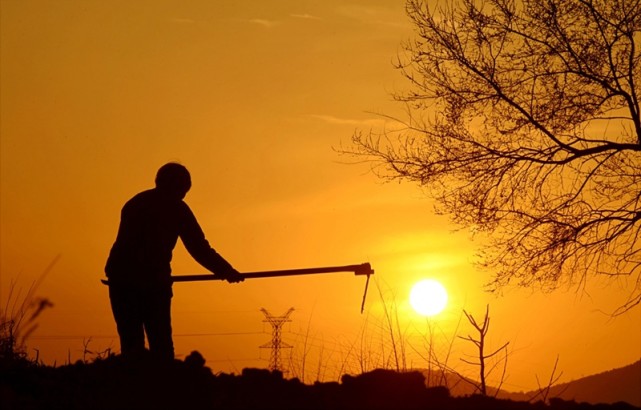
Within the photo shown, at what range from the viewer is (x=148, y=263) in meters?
8.18

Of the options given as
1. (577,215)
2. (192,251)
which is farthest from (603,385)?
(192,251)

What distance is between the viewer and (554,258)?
46.5 ft

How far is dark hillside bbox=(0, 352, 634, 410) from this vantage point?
618 cm

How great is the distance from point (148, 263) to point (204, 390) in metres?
1.99

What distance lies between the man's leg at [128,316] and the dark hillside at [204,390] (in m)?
1.08

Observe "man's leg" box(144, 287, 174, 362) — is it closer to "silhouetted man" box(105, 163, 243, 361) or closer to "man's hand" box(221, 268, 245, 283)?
"silhouetted man" box(105, 163, 243, 361)

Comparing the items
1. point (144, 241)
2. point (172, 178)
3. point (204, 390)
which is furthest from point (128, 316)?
point (204, 390)

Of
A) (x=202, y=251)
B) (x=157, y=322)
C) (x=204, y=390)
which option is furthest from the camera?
(x=202, y=251)

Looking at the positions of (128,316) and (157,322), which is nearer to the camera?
(157,322)

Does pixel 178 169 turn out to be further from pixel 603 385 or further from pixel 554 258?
pixel 603 385

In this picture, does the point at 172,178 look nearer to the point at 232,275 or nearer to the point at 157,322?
the point at 232,275

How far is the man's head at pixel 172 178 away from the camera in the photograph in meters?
8.27

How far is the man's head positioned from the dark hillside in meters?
1.78

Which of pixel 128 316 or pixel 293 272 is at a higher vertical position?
pixel 293 272
